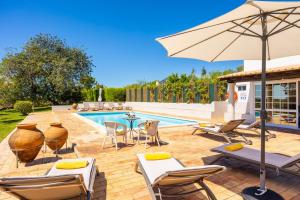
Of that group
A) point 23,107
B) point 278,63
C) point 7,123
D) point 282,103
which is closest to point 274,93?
point 282,103

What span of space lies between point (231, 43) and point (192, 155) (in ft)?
10.1

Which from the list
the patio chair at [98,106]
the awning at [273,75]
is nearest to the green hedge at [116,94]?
the patio chair at [98,106]

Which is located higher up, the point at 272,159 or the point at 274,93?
the point at 274,93

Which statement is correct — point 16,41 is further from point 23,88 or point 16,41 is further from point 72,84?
point 72,84

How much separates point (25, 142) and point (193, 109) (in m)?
13.5

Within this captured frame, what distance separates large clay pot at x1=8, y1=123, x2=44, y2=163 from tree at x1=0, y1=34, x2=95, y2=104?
76.3 feet

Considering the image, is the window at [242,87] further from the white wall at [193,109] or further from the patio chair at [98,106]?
the patio chair at [98,106]

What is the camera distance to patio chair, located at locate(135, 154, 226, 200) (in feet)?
8.51

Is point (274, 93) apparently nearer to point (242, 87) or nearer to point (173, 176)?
point (242, 87)

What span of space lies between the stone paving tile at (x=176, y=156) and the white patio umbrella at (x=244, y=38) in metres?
0.83

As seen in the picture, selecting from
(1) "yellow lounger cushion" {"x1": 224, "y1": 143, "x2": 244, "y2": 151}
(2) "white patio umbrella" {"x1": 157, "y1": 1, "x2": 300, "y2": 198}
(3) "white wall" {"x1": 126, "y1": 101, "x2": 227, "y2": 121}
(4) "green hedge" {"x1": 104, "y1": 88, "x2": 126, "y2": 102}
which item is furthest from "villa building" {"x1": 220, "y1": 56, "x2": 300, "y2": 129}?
(4) "green hedge" {"x1": 104, "y1": 88, "x2": 126, "y2": 102}

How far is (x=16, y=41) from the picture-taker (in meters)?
28.6

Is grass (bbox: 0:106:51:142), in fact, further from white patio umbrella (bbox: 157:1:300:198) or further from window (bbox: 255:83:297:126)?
window (bbox: 255:83:297:126)

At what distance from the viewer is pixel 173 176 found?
260 centimetres
